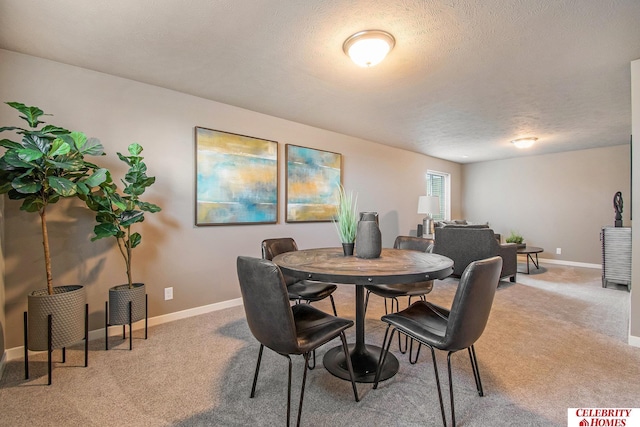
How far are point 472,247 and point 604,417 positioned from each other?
281cm

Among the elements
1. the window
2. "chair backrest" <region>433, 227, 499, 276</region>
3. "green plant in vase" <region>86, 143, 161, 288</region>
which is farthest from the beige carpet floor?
the window

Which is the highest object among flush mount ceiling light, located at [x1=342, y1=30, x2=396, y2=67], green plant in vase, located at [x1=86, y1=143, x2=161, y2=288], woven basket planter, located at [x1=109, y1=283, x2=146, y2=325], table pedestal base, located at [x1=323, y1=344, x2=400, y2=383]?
flush mount ceiling light, located at [x1=342, y1=30, x2=396, y2=67]

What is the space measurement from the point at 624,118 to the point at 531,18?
10.6 ft

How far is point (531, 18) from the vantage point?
1819mm

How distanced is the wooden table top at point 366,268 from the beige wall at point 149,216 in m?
1.49

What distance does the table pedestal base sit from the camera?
1.92m

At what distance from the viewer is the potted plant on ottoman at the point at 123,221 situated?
2.28 m

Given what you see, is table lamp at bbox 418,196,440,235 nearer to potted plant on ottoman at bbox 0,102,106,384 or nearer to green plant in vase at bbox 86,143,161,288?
green plant in vase at bbox 86,143,161,288

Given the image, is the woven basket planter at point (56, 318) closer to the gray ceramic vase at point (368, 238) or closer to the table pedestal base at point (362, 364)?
the table pedestal base at point (362, 364)

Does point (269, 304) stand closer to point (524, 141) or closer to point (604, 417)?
point (604, 417)

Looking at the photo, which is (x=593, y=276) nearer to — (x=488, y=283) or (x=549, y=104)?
(x=549, y=104)

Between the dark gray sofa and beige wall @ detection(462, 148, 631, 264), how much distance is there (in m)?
2.46

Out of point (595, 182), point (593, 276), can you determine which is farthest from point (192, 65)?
point (595, 182)

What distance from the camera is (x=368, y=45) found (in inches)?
78.4
